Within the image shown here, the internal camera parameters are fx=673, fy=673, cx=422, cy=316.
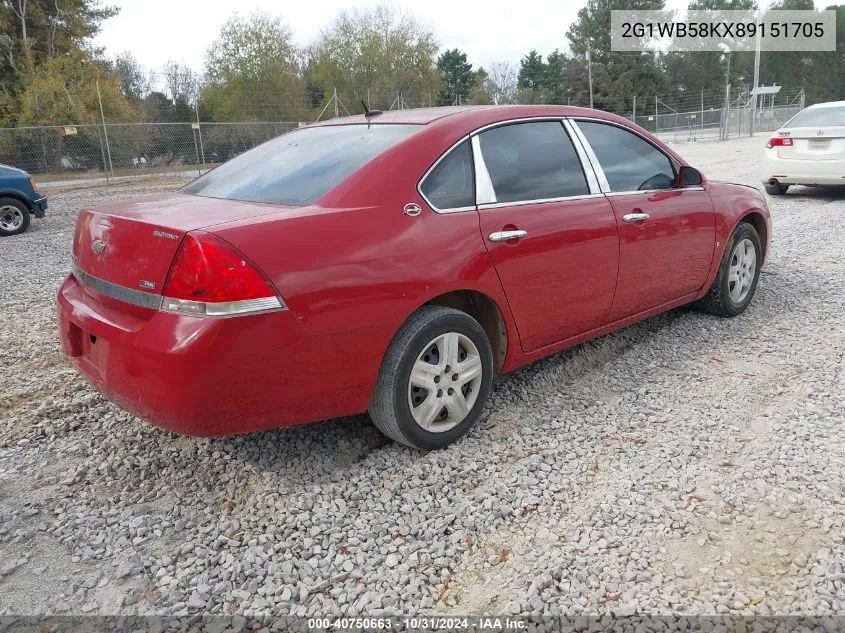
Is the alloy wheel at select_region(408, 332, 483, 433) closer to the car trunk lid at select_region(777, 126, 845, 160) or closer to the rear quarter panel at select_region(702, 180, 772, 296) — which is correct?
the rear quarter panel at select_region(702, 180, 772, 296)

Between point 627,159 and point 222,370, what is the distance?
2794 millimetres

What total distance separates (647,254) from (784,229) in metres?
5.46

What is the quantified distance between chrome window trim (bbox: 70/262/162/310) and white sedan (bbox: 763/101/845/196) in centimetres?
1045

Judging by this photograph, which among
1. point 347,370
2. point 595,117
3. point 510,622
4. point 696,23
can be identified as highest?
point 696,23

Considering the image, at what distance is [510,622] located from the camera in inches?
85.0

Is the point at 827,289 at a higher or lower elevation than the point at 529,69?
lower

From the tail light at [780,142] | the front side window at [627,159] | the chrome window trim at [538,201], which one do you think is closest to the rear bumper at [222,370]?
the chrome window trim at [538,201]

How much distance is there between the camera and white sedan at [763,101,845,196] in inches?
392

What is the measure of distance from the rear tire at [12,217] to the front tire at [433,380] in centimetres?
1018

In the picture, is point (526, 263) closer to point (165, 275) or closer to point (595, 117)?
point (595, 117)

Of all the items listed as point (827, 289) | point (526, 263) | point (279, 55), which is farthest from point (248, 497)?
point (279, 55)

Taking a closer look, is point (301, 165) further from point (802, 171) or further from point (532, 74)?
point (532, 74)

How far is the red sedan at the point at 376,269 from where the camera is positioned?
8.21 ft

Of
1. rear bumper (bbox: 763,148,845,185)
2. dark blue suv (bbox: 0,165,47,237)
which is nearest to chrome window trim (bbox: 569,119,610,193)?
rear bumper (bbox: 763,148,845,185)
